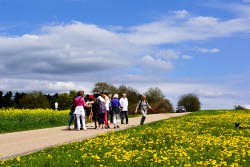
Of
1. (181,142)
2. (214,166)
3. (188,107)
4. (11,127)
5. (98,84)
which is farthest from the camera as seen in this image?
(98,84)

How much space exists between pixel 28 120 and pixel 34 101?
3509 inches

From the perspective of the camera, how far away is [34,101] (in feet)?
395

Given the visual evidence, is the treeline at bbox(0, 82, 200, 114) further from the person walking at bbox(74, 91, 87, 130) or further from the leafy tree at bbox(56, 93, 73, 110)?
the person walking at bbox(74, 91, 87, 130)

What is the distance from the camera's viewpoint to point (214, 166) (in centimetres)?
926

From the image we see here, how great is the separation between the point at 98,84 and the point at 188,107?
→ 2504cm

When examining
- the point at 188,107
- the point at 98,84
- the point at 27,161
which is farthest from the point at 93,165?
the point at 98,84

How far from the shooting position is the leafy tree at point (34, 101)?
11750cm

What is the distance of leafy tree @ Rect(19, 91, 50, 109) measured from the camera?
118 m

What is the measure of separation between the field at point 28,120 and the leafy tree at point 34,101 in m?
81.5

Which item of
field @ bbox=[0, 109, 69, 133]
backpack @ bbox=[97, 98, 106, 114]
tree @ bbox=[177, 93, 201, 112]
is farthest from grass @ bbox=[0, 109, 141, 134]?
tree @ bbox=[177, 93, 201, 112]

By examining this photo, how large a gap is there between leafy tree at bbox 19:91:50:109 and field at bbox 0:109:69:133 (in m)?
81.5

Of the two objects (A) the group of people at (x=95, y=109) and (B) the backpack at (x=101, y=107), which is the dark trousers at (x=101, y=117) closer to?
(A) the group of people at (x=95, y=109)

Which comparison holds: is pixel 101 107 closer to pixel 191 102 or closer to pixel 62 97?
pixel 191 102

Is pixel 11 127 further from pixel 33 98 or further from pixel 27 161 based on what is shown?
pixel 33 98
